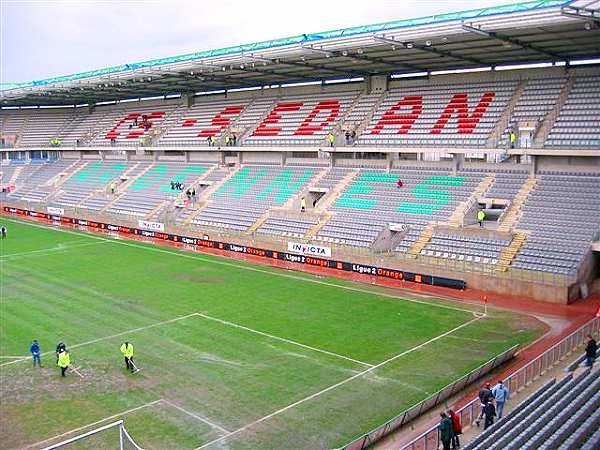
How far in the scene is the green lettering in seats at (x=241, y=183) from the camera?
1878 inches

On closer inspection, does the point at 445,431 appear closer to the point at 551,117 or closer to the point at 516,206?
the point at 516,206

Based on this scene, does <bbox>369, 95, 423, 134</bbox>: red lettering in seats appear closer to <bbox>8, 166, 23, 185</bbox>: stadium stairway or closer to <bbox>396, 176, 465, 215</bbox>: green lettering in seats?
<bbox>396, 176, 465, 215</bbox>: green lettering in seats

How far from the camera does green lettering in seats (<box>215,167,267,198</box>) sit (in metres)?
47.7

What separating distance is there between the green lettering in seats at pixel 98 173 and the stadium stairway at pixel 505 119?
127 ft

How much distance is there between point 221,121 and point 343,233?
23.6m

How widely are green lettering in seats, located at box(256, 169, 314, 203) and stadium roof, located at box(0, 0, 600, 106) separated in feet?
25.9

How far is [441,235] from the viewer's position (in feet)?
110

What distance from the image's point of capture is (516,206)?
3297 centimetres

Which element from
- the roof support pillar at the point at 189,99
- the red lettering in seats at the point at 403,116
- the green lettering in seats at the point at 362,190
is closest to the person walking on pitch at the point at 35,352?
the green lettering in seats at the point at 362,190

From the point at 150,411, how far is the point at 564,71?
33.1 meters

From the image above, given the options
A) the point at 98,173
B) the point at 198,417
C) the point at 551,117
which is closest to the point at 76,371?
the point at 198,417

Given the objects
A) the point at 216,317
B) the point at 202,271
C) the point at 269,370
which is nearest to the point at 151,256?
the point at 202,271

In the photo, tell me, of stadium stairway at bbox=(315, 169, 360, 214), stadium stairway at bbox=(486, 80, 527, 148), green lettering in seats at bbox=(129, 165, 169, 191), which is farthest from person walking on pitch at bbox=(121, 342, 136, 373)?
green lettering in seats at bbox=(129, 165, 169, 191)

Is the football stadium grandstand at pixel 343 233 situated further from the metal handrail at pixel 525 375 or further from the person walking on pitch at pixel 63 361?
the person walking on pitch at pixel 63 361
